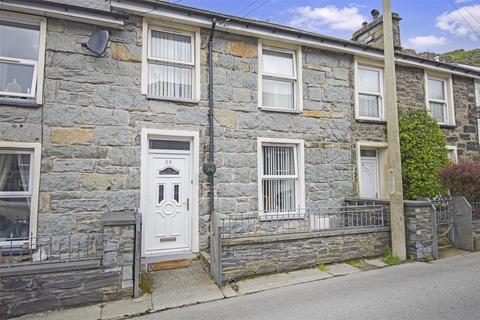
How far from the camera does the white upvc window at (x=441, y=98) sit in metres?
9.43

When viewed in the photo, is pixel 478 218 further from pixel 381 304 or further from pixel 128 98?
pixel 128 98

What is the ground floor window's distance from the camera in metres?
6.96

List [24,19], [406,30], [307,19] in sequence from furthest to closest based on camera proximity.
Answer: [406,30] → [307,19] → [24,19]

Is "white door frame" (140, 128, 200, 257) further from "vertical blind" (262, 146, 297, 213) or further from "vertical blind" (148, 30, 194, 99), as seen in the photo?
"vertical blind" (262, 146, 297, 213)

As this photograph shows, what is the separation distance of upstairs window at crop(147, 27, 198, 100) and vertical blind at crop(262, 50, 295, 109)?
70.3 inches

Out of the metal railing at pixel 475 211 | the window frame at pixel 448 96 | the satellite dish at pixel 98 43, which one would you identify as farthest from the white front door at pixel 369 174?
the satellite dish at pixel 98 43

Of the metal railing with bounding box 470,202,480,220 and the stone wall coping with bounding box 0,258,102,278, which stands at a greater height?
the metal railing with bounding box 470,202,480,220

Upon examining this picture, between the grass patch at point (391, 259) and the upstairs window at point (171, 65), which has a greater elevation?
the upstairs window at point (171, 65)

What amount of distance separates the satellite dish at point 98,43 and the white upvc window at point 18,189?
2045mm

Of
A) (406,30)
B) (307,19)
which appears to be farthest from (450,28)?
(307,19)

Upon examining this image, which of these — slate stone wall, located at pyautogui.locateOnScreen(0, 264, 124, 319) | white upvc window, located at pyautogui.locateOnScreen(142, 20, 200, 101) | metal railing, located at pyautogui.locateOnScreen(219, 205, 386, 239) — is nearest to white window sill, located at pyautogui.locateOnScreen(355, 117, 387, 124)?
metal railing, located at pyautogui.locateOnScreen(219, 205, 386, 239)

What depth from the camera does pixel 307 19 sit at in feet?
29.1

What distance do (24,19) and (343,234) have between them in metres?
7.36

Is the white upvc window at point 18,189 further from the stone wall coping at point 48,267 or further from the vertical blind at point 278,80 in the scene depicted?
the vertical blind at point 278,80
